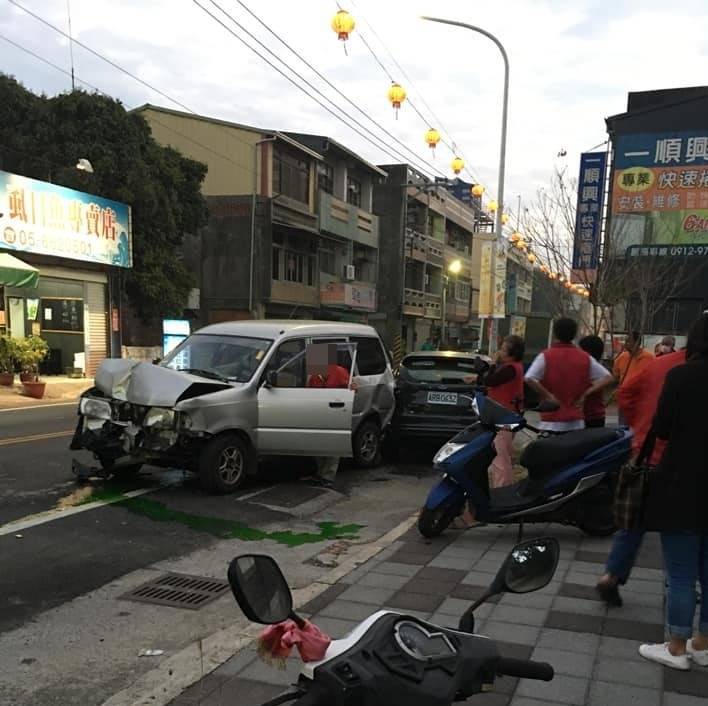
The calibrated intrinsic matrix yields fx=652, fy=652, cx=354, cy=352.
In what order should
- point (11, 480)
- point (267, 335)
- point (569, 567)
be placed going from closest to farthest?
1. point (569, 567)
2. point (11, 480)
3. point (267, 335)

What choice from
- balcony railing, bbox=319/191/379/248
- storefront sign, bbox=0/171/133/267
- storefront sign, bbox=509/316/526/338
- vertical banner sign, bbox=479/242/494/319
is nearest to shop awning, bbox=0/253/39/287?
storefront sign, bbox=0/171/133/267

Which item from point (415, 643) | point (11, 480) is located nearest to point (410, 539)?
point (415, 643)

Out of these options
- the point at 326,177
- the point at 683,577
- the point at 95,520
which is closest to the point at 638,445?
the point at 683,577

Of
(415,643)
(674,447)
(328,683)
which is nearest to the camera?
(328,683)

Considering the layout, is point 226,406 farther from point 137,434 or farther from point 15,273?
point 15,273

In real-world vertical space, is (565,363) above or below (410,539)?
above

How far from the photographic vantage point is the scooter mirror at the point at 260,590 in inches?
62.4

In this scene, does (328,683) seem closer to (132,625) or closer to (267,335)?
(132,625)

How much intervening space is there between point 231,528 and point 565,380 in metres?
3.38

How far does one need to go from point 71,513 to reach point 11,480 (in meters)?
1.58

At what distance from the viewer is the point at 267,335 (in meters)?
7.93

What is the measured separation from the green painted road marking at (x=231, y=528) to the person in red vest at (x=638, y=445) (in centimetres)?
264

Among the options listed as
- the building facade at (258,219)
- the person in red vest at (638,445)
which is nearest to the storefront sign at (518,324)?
the building facade at (258,219)

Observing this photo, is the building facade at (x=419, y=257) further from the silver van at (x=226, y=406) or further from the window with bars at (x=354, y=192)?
the silver van at (x=226, y=406)
